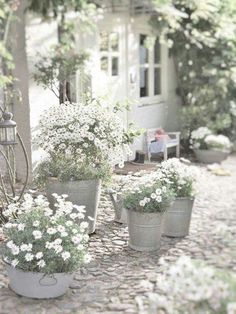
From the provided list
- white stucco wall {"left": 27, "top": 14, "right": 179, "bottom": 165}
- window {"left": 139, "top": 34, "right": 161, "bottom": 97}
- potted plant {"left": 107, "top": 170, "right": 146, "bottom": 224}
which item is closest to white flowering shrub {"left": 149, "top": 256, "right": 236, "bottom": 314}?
potted plant {"left": 107, "top": 170, "right": 146, "bottom": 224}

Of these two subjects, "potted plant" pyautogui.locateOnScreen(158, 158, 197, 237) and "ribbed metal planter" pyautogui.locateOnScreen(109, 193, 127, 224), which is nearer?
"potted plant" pyautogui.locateOnScreen(158, 158, 197, 237)

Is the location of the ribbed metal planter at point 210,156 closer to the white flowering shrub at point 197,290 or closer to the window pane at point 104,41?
the window pane at point 104,41

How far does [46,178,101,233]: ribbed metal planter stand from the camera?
396cm

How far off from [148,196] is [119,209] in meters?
0.77

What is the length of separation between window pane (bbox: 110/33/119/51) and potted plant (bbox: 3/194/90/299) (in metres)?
4.83

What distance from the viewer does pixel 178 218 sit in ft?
13.3

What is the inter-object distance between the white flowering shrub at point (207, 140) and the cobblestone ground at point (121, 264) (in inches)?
110

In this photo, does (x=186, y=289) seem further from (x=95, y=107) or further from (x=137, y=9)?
(x=137, y=9)

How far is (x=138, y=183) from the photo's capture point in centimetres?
390

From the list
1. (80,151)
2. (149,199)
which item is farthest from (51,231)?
(80,151)

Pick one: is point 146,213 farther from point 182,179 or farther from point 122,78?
point 122,78

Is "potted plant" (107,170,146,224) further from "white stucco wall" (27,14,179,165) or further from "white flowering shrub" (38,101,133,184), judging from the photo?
"white stucco wall" (27,14,179,165)

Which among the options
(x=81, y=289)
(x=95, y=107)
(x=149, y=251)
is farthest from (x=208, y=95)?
(x=81, y=289)

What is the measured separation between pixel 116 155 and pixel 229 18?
4.65 meters
